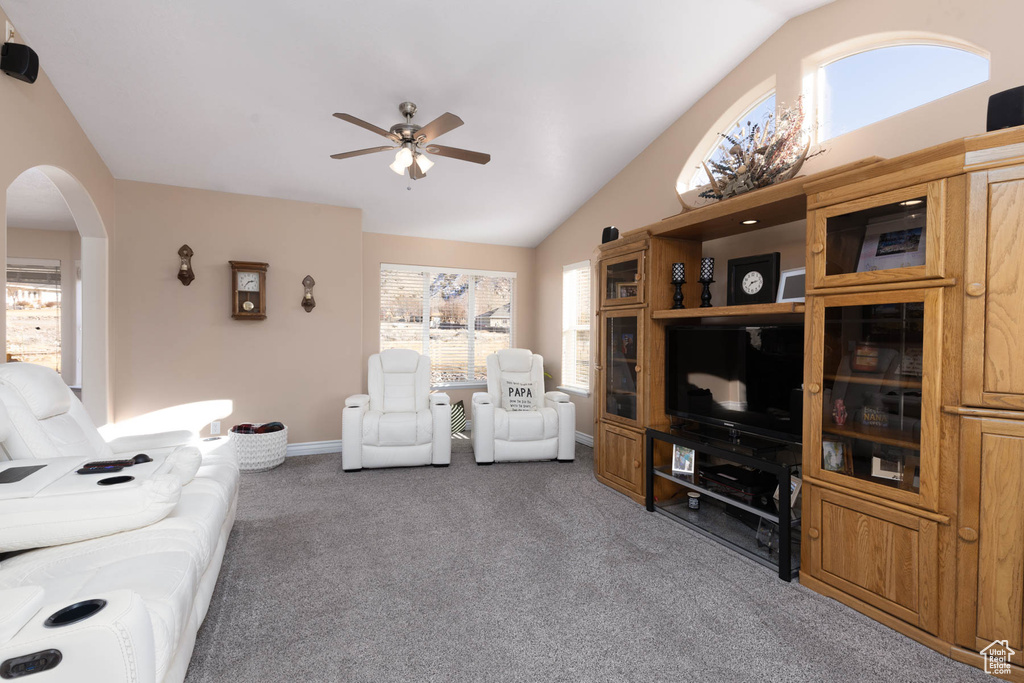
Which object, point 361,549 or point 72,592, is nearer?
point 72,592

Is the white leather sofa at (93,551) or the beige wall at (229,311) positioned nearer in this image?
the white leather sofa at (93,551)

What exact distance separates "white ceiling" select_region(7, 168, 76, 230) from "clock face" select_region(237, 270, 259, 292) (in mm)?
1503

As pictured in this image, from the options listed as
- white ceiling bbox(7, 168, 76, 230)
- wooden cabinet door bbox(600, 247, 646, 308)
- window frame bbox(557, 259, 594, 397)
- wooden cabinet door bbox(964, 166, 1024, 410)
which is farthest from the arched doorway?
wooden cabinet door bbox(964, 166, 1024, 410)

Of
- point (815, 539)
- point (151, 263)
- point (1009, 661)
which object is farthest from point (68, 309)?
point (1009, 661)

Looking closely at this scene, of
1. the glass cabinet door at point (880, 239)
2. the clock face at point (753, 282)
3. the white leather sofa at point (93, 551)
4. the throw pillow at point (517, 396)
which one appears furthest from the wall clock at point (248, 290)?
the glass cabinet door at point (880, 239)

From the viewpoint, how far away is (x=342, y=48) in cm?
272

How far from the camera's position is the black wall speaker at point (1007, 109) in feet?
5.55

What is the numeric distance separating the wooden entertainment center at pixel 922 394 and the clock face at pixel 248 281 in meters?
4.23

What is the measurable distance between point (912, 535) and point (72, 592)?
2.91 meters

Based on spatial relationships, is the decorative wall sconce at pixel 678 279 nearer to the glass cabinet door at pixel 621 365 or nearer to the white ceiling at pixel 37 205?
the glass cabinet door at pixel 621 365

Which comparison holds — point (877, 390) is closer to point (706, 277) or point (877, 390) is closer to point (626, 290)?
point (706, 277)

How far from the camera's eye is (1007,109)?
1.72 metres

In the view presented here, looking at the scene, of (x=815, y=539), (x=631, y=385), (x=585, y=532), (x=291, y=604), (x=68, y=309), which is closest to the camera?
(x=291, y=604)

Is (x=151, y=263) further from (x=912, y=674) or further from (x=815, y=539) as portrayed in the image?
(x=912, y=674)
